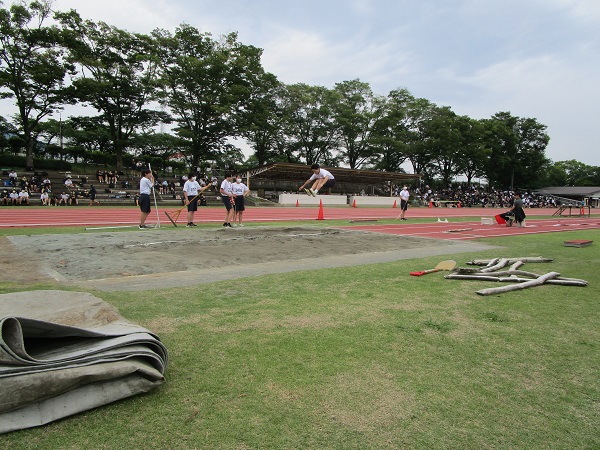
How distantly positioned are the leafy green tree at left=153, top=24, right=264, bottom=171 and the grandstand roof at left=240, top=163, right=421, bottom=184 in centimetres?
772

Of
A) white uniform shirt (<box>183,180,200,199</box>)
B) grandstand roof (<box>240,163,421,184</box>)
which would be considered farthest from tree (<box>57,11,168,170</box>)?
white uniform shirt (<box>183,180,200,199</box>)

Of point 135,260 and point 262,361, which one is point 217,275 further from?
point 262,361

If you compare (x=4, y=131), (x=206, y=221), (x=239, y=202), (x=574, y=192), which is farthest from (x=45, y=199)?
(x=574, y=192)

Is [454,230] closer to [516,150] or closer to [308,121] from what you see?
[308,121]

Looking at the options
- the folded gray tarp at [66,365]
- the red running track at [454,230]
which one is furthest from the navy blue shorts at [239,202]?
the folded gray tarp at [66,365]

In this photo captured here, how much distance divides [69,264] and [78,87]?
112 ft

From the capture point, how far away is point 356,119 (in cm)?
5034

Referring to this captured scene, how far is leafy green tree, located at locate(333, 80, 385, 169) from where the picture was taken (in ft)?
163

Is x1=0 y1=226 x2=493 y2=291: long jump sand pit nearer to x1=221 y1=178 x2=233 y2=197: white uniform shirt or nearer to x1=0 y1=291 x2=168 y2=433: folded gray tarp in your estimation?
x1=221 y1=178 x2=233 y2=197: white uniform shirt

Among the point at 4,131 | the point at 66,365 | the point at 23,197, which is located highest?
the point at 4,131

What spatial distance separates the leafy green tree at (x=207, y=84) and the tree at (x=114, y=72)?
2094 millimetres

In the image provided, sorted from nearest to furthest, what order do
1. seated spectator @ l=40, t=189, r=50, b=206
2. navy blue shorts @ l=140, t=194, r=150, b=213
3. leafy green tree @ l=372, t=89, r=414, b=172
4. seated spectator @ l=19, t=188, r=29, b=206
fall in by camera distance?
navy blue shorts @ l=140, t=194, r=150, b=213 < seated spectator @ l=19, t=188, r=29, b=206 < seated spectator @ l=40, t=189, r=50, b=206 < leafy green tree @ l=372, t=89, r=414, b=172

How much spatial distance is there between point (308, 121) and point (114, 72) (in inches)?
891

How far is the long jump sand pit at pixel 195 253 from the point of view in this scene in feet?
19.8
